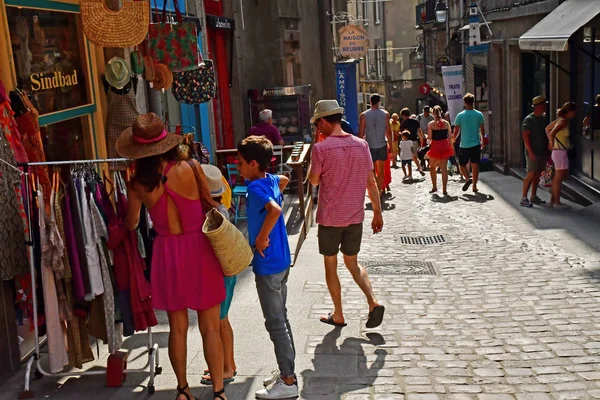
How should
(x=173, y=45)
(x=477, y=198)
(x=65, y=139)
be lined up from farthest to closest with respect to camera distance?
(x=477, y=198), (x=173, y=45), (x=65, y=139)

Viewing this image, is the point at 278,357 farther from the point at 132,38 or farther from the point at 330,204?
the point at 132,38

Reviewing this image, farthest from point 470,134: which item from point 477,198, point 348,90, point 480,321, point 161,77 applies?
point 348,90

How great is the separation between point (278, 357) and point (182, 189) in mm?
1336

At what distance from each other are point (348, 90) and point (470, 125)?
52.2 ft

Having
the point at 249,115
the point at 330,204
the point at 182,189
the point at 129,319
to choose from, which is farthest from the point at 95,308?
the point at 249,115

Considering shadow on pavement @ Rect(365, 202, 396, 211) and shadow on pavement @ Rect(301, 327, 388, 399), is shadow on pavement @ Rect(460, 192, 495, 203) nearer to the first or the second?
shadow on pavement @ Rect(365, 202, 396, 211)

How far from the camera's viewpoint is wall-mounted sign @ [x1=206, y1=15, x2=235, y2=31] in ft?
51.3

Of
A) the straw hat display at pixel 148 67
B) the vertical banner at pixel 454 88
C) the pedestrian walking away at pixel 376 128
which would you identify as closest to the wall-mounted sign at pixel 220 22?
the pedestrian walking away at pixel 376 128

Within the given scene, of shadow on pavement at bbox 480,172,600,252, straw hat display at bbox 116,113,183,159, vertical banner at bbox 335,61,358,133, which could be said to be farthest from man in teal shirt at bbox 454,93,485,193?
vertical banner at bbox 335,61,358,133

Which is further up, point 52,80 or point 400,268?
point 52,80

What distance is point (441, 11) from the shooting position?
36.5 m

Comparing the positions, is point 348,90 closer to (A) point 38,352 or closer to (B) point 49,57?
(B) point 49,57

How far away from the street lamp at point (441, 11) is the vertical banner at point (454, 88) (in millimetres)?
11219

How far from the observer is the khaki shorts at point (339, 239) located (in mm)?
7105
